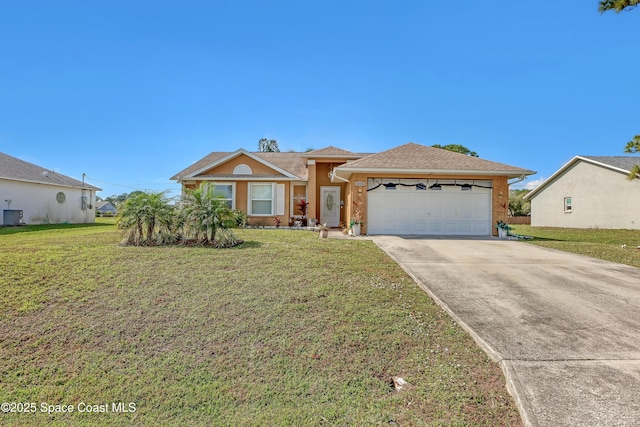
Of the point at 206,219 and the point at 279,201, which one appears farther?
the point at 279,201

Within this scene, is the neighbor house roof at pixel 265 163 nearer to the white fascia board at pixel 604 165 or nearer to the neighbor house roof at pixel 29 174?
the neighbor house roof at pixel 29 174

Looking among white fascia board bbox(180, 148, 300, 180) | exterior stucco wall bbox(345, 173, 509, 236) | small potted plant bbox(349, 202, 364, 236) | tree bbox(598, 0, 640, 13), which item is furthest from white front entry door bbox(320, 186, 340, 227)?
tree bbox(598, 0, 640, 13)

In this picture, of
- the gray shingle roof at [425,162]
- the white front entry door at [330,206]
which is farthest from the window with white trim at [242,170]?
the gray shingle roof at [425,162]

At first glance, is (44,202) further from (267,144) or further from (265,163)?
(267,144)

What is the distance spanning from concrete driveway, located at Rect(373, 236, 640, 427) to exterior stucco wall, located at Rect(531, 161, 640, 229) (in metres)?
15.7

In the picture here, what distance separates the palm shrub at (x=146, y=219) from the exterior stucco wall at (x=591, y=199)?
24782 millimetres

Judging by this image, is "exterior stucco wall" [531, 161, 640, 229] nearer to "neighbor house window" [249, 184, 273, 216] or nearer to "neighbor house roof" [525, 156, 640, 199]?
A: "neighbor house roof" [525, 156, 640, 199]

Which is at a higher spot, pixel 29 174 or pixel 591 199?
pixel 29 174

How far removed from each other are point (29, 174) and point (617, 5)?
31.3 m

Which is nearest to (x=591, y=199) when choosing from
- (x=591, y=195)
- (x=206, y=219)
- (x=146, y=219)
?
(x=591, y=195)

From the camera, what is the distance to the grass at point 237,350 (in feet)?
9.32

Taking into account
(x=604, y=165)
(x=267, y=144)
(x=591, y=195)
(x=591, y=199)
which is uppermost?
(x=267, y=144)

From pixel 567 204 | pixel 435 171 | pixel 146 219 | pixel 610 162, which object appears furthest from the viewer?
pixel 567 204

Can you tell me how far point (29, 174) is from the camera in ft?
69.9
